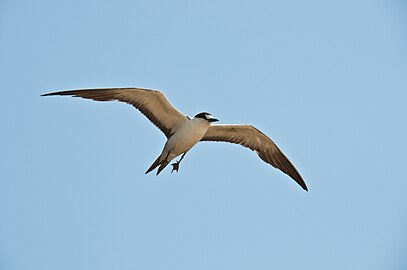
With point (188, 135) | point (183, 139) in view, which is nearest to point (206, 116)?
point (188, 135)

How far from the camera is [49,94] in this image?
15.9m

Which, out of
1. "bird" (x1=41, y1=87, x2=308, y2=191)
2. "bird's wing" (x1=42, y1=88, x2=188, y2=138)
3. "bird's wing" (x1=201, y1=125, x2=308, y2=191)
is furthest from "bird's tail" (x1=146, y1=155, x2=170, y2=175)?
"bird's wing" (x1=201, y1=125, x2=308, y2=191)

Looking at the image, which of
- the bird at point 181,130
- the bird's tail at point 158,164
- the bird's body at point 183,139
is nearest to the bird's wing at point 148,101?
the bird at point 181,130

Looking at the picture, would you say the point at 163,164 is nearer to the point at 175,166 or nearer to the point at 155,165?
the point at 155,165

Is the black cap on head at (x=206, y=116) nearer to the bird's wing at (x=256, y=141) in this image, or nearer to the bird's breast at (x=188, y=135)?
the bird's breast at (x=188, y=135)

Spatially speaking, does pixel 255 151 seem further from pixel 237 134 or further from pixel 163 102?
pixel 163 102

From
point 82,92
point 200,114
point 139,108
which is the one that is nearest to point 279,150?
point 200,114

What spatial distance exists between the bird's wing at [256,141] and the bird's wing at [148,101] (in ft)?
3.11

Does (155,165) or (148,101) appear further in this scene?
(155,165)

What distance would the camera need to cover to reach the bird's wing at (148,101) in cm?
1692

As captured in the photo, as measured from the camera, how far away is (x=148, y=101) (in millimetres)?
17375

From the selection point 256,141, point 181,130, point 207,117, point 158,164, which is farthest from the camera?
point 256,141

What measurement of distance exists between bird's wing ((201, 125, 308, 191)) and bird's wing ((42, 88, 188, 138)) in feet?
3.11

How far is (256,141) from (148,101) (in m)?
2.90
